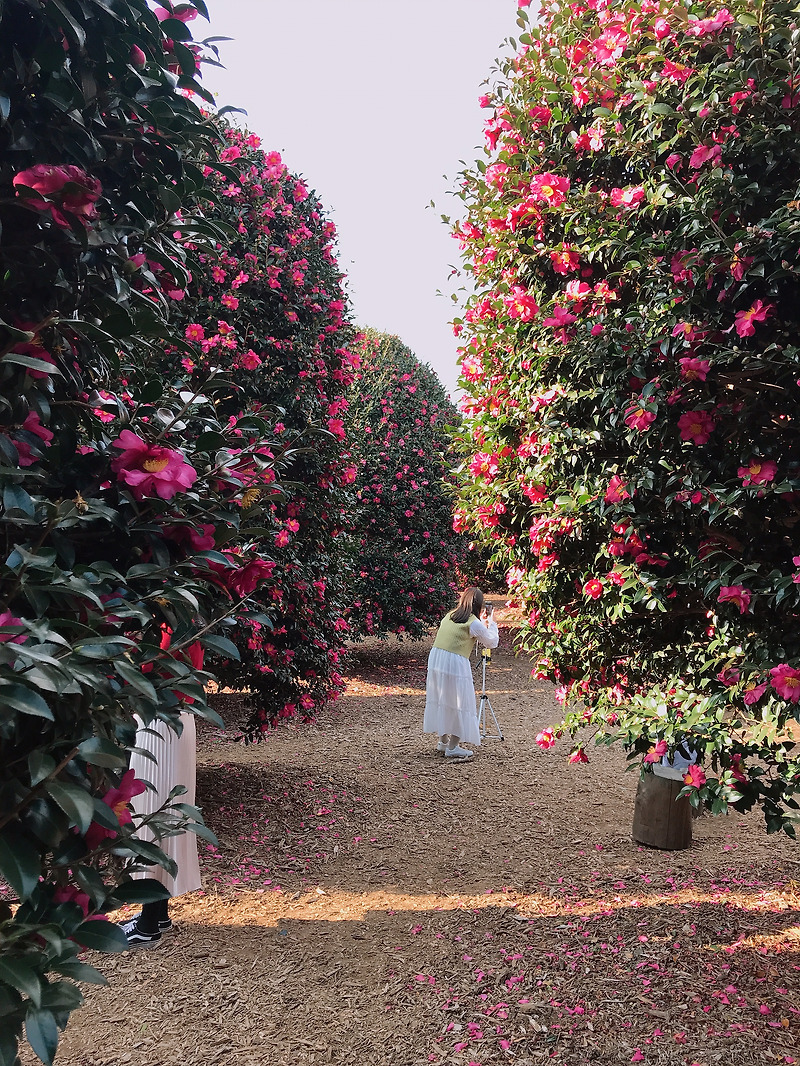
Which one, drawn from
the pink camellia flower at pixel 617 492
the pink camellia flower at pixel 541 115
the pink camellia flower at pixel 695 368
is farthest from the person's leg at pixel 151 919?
the pink camellia flower at pixel 541 115

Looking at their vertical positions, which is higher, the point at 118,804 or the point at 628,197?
the point at 628,197

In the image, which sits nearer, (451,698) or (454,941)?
(454,941)

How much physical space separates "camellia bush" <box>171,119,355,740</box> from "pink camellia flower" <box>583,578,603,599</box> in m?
2.16

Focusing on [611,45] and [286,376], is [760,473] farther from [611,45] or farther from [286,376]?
[286,376]

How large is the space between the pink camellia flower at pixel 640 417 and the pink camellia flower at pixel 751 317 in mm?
357

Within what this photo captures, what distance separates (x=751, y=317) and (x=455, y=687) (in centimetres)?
502

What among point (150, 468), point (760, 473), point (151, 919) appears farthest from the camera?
point (151, 919)

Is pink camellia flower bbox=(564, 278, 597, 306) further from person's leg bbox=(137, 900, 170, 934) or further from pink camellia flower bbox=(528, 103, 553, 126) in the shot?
person's leg bbox=(137, 900, 170, 934)

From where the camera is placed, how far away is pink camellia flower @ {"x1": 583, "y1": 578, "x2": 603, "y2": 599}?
2.82 m

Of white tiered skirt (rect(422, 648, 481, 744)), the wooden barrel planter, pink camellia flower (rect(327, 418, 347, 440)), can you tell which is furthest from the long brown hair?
the wooden barrel planter

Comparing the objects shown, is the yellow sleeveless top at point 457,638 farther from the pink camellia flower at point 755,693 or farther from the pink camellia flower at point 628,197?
the pink camellia flower at point 628,197

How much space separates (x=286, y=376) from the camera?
503 cm

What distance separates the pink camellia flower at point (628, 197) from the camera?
8.40ft

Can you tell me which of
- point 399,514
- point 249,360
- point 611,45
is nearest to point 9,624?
point 611,45
